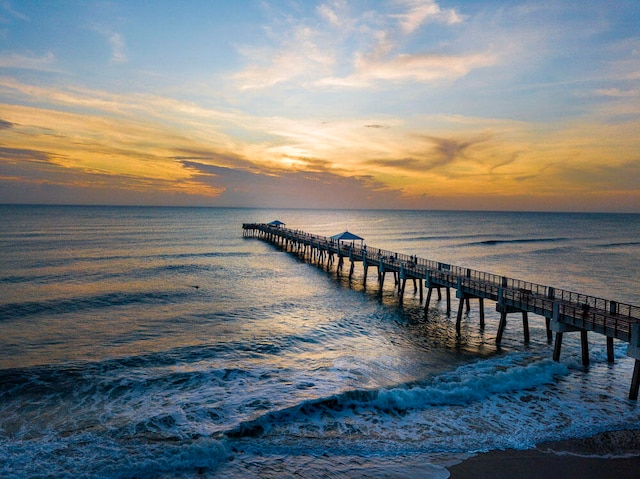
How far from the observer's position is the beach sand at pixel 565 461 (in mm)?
12125

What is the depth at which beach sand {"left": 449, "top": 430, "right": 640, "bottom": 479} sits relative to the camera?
477 inches

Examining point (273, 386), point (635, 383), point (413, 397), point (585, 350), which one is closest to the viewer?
point (635, 383)

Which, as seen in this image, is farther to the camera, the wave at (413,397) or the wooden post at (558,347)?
the wooden post at (558,347)

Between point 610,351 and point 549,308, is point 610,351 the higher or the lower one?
the lower one

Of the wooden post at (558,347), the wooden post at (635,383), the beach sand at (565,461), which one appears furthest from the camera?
the wooden post at (558,347)

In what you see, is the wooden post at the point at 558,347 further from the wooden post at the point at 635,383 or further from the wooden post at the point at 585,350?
the wooden post at the point at 635,383

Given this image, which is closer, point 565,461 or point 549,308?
point 565,461

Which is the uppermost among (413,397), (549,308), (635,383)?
(549,308)

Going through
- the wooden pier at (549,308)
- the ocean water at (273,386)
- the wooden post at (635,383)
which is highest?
the wooden pier at (549,308)

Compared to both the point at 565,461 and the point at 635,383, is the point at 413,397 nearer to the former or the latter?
the point at 565,461

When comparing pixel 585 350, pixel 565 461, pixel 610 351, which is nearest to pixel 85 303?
pixel 565 461

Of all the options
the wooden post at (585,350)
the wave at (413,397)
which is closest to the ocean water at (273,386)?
the wave at (413,397)

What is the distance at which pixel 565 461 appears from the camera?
12734mm

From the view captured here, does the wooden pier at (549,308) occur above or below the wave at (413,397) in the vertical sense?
above
